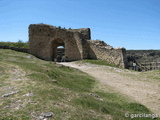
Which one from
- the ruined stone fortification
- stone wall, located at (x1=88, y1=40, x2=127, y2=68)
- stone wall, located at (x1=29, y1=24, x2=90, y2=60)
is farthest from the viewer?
stone wall, located at (x1=29, y1=24, x2=90, y2=60)

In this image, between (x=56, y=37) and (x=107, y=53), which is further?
(x=56, y=37)

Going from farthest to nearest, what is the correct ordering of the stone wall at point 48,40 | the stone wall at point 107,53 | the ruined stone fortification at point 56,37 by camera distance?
the stone wall at point 48,40
the ruined stone fortification at point 56,37
the stone wall at point 107,53

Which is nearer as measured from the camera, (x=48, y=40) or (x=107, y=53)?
(x=107, y=53)

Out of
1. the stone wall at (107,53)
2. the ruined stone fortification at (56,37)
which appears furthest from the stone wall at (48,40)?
the stone wall at (107,53)

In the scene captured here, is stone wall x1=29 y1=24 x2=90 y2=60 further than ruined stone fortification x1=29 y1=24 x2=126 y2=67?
Yes

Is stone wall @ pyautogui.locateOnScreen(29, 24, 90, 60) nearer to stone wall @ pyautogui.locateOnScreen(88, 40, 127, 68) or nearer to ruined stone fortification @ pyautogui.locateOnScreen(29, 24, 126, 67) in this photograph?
ruined stone fortification @ pyautogui.locateOnScreen(29, 24, 126, 67)

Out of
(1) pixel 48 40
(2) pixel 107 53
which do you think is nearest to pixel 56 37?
(1) pixel 48 40

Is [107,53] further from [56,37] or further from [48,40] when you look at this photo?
[48,40]

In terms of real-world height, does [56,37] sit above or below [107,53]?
above

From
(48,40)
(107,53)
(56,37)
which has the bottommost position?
(107,53)

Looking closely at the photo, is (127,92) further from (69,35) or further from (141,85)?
(69,35)

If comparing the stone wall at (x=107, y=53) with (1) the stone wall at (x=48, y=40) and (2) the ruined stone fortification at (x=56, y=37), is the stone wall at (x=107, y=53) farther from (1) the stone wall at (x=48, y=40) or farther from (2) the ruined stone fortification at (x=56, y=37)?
(1) the stone wall at (x=48, y=40)

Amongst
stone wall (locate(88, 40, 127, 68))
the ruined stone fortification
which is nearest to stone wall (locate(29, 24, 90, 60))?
the ruined stone fortification

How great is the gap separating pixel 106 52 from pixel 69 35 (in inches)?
256
